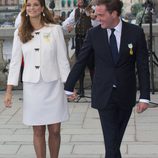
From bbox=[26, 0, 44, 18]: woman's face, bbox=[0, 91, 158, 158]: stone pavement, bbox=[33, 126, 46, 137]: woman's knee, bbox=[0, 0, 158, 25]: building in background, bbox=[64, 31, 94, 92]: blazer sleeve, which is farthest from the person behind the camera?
bbox=[0, 0, 158, 25]: building in background

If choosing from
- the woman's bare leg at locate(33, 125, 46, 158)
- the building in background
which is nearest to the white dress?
the woman's bare leg at locate(33, 125, 46, 158)

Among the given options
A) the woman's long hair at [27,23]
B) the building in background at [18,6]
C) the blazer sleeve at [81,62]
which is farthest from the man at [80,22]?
the building in background at [18,6]

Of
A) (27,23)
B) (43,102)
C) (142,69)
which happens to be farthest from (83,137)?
(142,69)

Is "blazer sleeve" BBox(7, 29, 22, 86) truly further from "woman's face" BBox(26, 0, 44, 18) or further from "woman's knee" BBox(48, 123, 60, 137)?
"woman's knee" BBox(48, 123, 60, 137)

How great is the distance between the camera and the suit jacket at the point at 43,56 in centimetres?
538

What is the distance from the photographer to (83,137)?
748 cm

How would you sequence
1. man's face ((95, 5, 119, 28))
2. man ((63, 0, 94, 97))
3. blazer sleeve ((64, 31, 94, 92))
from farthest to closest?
man ((63, 0, 94, 97)) → blazer sleeve ((64, 31, 94, 92)) → man's face ((95, 5, 119, 28))

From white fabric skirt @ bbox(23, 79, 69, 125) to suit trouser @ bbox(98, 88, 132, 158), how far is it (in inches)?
28.8

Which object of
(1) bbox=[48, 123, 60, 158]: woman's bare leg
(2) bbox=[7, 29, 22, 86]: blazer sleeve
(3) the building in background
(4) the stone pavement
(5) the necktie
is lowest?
(3) the building in background

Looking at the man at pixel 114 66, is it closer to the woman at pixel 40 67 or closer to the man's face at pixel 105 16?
the man's face at pixel 105 16

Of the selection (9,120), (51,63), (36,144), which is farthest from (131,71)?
(9,120)

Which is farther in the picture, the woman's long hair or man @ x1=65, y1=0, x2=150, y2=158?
the woman's long hair

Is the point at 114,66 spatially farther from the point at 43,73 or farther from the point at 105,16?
the point at 43,73

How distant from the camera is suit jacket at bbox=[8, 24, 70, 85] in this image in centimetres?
538
